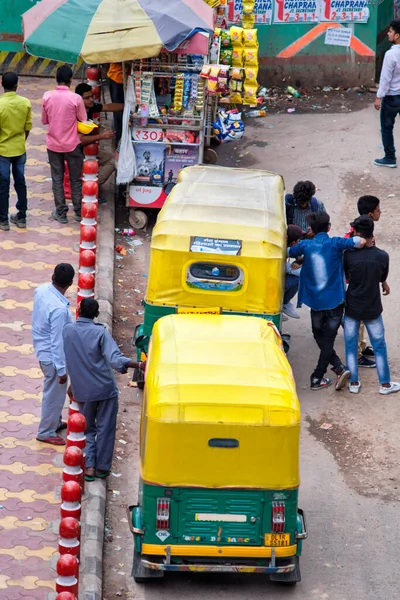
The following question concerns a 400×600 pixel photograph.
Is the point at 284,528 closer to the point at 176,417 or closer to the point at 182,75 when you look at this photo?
the point at 176,417

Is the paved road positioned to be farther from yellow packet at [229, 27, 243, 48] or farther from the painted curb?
yellow packet at [229, 27, 243, 48]

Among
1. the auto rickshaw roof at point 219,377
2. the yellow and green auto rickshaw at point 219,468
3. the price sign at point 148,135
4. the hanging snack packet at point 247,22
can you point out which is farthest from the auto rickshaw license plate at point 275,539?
the hanging snack packet at point 247,22

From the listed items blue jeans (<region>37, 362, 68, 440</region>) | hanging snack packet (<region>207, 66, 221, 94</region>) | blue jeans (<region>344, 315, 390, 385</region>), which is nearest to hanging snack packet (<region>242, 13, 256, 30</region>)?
hanging snack packet (<region>207, 66, 221, 94</region>)

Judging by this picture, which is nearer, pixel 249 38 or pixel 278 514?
pixel 278 514

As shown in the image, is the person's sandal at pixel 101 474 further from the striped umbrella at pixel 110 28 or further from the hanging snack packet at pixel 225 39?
the hanging snack packet at pixel 225 39

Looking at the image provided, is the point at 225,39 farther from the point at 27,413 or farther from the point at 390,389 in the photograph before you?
the point at 27,413

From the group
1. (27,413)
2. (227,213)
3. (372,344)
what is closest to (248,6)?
(227,213)

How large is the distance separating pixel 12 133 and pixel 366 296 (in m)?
4.58

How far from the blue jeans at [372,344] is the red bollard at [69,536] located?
4.25 m

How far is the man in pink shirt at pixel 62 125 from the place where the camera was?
13.4 m

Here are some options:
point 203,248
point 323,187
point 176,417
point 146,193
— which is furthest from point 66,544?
point 323,187

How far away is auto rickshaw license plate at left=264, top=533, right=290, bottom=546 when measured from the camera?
26.6 feet

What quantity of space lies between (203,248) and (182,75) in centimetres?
→ 437

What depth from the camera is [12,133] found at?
42.8ft
